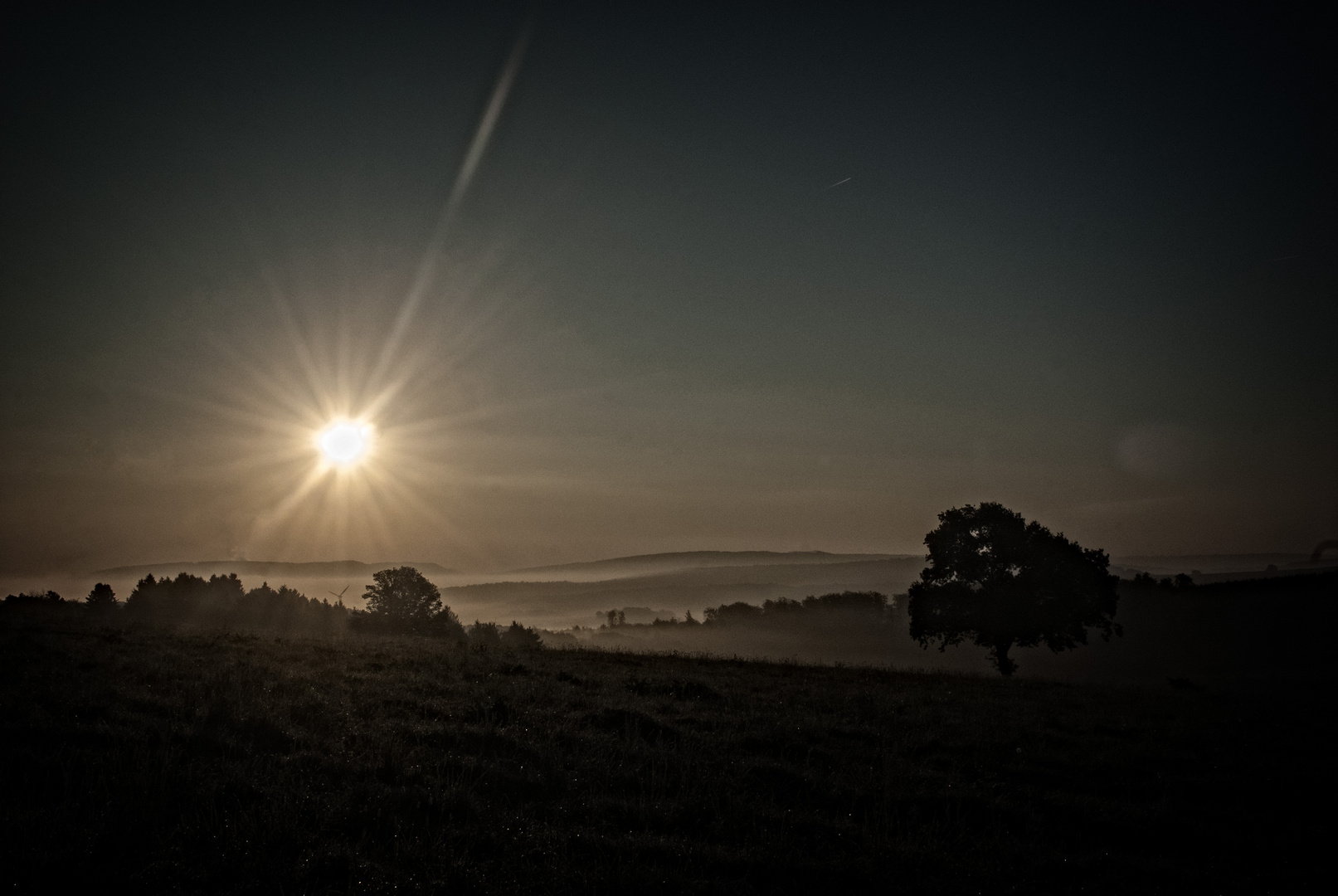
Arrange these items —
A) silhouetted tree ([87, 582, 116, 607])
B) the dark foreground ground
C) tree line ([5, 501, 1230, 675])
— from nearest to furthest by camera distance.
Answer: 1. the dark foreground ground
2. tree line ([5, 501, 1230, 675])
3. silhouetted tree ([87, 582, 116, 607])

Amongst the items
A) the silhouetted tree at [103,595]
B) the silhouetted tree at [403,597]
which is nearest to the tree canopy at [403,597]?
the silhouetted tree at [403,597]

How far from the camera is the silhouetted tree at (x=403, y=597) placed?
209 ft

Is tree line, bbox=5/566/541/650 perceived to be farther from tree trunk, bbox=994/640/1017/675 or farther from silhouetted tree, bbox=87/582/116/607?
tree trunk, bbox=994/640/1017/675

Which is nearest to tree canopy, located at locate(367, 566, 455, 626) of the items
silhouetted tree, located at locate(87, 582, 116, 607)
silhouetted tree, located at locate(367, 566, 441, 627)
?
silhouetted tree, located at locate(367, 566, 441, 627)

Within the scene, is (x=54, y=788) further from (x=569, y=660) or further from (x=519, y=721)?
(x=569, y=660)

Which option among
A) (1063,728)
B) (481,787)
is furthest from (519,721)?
(1063,728)

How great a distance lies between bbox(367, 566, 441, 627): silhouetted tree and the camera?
6356cm

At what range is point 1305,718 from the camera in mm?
19453

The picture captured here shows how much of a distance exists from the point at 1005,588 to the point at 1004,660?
15.2 ft

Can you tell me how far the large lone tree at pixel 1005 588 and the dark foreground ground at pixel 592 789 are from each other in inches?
830

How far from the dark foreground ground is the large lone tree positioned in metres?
21.1

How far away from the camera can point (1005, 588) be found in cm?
3862

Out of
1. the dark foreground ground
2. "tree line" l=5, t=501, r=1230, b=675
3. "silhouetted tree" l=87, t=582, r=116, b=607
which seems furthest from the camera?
"silhouetted tree" l=87, t=582, r=116, b=607

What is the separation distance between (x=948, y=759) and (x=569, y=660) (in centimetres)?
1551
